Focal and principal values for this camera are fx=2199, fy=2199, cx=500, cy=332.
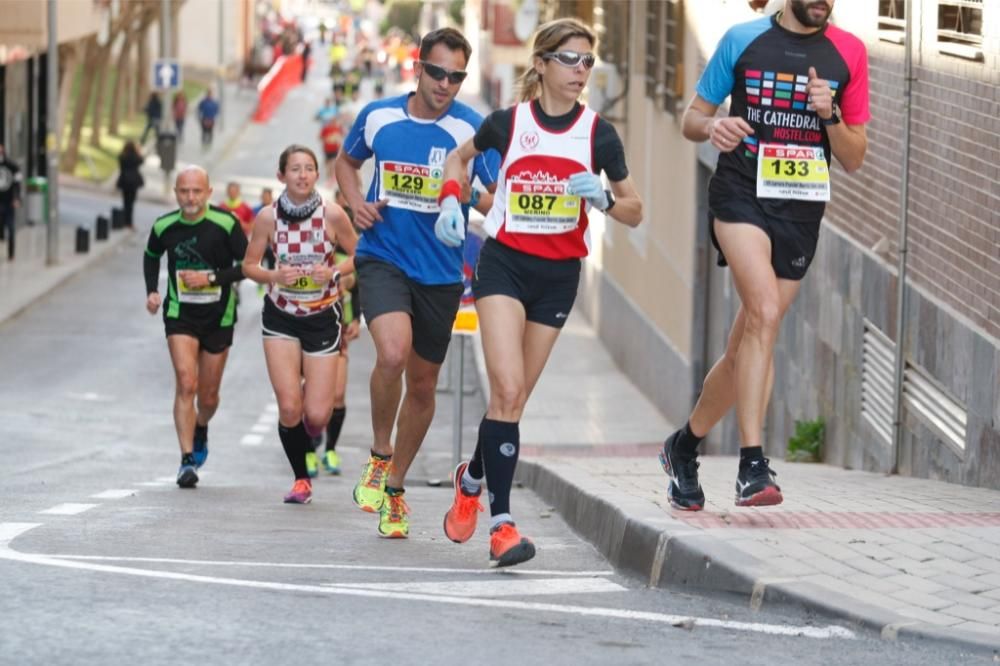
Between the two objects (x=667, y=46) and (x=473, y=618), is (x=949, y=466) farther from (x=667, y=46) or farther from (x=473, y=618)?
(x=667, y=46)

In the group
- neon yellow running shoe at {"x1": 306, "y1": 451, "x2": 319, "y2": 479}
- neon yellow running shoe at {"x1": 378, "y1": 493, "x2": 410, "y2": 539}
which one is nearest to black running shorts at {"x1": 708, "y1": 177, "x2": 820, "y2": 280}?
neon yellow running shoe at {"x1": 378, "y1": 493, "x2": 410, "y2": 539}

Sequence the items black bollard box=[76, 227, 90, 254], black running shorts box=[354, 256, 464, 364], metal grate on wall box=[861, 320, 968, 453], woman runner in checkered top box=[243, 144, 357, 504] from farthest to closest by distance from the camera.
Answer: black bollard box=[76, 227, 90, 254], woman runner in checkered top box=[243, 144, 357, 504], metal grate on wall box=[861, 320, 968, 453], black running shorts box=[354, 256, 464, 364]

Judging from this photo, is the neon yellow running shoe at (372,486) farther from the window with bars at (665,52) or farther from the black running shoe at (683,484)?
the window with bars at (665,52)

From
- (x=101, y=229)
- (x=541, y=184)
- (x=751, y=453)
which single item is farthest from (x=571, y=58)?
(x=101, y=229)

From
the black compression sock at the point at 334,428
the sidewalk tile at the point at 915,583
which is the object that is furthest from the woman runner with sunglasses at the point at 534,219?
the black compression sock at the point at 334,428

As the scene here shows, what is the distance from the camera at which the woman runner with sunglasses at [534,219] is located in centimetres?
785

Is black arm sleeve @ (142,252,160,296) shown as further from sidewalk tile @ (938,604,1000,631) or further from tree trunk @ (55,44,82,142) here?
tree trunk @ (55,44,82,142)

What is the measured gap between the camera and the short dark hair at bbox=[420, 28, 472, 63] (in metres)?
8.91

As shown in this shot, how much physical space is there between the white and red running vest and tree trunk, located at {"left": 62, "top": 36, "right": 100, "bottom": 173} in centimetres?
4476

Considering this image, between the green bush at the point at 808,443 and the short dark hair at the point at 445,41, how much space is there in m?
6.09

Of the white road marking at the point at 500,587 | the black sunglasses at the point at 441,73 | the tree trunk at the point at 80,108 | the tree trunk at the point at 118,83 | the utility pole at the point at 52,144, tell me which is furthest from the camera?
the tree trunk at the point at 118,83

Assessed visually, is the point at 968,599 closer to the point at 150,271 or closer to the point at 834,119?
the point at 834,119

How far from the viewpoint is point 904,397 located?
11891mm

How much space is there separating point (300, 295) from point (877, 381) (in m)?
3.53
